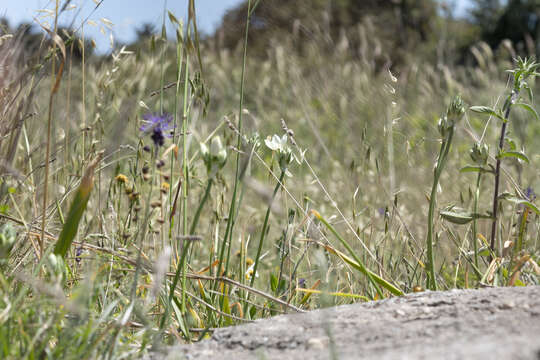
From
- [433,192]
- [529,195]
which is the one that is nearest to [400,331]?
[433,192]

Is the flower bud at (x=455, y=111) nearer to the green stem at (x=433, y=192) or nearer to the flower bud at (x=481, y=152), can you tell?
the green stem at (x=433, y=192)

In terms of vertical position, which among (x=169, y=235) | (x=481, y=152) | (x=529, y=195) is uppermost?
(x=481, y=152)

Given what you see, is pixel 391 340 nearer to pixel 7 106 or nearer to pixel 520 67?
pixel 520 67

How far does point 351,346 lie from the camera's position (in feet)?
3.30

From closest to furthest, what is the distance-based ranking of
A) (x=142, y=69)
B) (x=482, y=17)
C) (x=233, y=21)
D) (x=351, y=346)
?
(x=351, y=346) → (x=142, y=69) → (x=233, y=21) → (x=482, y=17)

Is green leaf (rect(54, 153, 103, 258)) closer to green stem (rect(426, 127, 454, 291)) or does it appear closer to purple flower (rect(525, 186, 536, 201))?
green stem (rect(426, 127, 454, 291))

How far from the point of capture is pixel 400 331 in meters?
1.06

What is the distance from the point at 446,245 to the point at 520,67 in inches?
45.3

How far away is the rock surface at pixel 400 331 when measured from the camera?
90cm

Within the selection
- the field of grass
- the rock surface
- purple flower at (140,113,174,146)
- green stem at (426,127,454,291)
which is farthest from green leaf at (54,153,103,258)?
green stem at (426,127,454,291)

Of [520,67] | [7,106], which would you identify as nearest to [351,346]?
[520,67]

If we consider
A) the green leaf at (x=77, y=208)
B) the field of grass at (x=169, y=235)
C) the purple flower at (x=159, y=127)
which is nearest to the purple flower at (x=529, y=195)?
the field of grass at (x=169, y=235)

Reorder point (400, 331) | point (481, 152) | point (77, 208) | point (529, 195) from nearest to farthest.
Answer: point (400, 331), point (77, 208), point (481, 152), point (529, 195)

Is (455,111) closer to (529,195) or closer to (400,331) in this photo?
(400,331)
